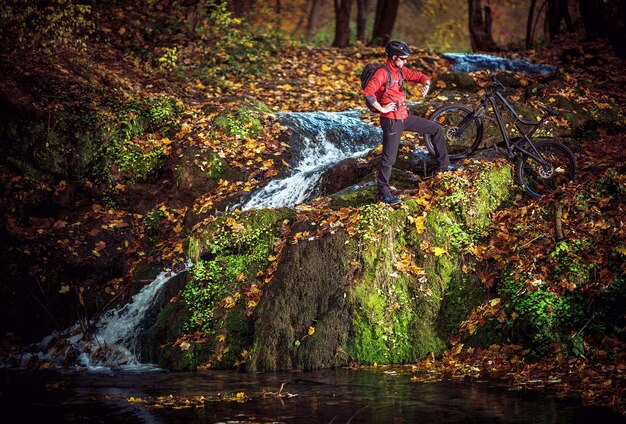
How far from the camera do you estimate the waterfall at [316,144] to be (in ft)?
39.3

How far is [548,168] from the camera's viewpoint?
10.2 metres

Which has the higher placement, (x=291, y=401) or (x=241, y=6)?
(x=241, y=6)

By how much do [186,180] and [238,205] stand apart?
1495 millimetres

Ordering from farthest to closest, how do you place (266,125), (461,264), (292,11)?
(292,11)
(266,125)
(461,264)

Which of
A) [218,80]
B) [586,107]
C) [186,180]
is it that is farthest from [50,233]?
[586,107]

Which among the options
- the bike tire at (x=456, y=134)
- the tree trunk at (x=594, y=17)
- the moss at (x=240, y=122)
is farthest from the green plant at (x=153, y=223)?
the tree trunk at (x=594, y=17)

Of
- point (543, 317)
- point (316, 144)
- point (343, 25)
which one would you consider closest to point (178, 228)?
point (316, 144)

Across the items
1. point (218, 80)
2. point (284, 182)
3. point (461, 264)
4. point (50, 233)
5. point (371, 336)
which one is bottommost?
point (371, 336)

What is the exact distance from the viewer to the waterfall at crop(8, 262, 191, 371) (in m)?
9.54

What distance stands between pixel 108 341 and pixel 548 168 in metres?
7.38

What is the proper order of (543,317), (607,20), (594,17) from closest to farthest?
(543,317) → (607,20) → (594,17)

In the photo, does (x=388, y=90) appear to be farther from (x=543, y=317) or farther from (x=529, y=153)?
(x=543, y=317)

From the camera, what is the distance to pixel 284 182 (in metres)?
12.3

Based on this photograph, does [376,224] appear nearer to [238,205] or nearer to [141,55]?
[238,205]
